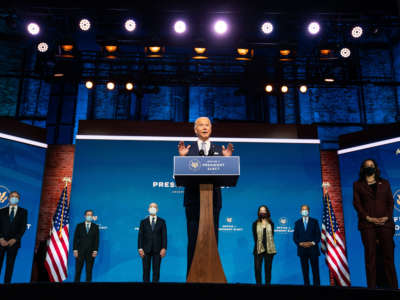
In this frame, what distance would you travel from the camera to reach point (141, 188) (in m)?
7.68

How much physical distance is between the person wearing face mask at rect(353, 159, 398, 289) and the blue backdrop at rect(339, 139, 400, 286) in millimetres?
3325

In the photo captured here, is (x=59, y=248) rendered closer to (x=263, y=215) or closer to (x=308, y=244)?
(x=263, y=215)

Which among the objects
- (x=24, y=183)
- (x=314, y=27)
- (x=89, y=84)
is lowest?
(x=24, y=183)

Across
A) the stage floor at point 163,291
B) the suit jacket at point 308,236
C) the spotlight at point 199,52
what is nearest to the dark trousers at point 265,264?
A: the suit jacket at point 308,236

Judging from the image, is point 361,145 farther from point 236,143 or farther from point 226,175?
point 226,175

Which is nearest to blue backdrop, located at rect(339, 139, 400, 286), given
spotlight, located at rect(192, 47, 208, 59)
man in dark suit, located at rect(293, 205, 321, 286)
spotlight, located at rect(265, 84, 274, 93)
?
man in dark suit, located at rect(293, 205, 321, 286)

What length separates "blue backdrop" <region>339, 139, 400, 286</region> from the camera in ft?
22.9

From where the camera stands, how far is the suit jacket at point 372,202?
13.1ft

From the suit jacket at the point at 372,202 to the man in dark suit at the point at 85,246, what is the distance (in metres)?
4.82

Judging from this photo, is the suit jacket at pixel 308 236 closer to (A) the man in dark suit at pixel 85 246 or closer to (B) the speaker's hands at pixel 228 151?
(A) the man in dark suit at pixel 85 246

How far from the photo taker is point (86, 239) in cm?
670

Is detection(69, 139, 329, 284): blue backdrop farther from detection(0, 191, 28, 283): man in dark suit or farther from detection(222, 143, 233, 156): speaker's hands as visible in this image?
detection(222, 143, 233, 156): speaker's hands

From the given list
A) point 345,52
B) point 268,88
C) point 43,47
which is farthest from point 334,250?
point 43,47

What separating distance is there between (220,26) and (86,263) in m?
5.19
